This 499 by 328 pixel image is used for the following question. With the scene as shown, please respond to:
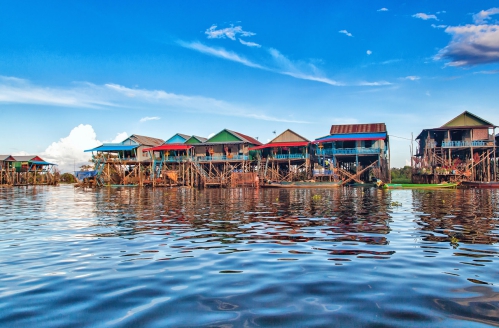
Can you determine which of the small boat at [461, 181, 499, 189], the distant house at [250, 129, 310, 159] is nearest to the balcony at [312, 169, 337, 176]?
the distant house at [250, 129, 310, 159]

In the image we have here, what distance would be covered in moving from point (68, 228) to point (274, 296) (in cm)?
927

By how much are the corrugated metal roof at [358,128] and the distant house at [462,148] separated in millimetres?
5308

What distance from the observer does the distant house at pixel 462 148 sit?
4141 cm

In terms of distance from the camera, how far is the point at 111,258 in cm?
757

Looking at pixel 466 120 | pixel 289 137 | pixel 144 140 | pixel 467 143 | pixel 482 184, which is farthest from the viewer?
pixel 144 140

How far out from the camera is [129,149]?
54844mm

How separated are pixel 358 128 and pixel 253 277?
1793 inches

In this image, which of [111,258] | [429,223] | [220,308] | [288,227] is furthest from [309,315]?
[429,223]

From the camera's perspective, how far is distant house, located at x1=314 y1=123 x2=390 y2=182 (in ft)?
147

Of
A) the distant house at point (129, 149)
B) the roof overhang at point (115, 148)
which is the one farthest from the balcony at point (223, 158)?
the roof overhang at point (115, 148)

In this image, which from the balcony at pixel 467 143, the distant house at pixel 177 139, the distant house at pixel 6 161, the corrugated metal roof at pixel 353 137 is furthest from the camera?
the distant house at pixel 6 161

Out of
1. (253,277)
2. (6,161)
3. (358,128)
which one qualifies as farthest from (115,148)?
(253,277)

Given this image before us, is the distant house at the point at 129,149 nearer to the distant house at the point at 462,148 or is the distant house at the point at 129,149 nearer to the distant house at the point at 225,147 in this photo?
the distant house at the point at 225,147

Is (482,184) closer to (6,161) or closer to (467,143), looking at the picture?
(467,143)
